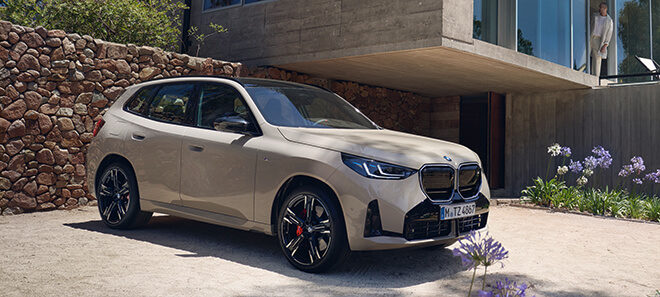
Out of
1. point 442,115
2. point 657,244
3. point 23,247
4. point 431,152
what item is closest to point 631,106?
point 442,115

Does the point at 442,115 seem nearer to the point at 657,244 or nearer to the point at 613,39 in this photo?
the point at 613,39

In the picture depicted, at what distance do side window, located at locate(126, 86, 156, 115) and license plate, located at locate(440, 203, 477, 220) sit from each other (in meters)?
3.65

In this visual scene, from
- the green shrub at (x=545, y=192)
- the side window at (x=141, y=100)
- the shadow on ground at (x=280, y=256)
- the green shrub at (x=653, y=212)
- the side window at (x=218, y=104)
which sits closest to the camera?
the shadow on ground at (x=280, y=256)

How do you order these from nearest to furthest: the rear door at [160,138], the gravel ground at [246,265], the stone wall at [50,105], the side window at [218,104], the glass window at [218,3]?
the gravel ground at [246,265], the side window at [218,104], the rear door at [160,138], the stone wall at [50,105], the glass window at [218,3]

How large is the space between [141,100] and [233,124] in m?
1.95

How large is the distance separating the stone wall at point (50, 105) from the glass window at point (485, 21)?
6.07 m

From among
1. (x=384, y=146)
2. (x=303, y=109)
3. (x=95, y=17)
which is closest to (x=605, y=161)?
(x=303, y=109)

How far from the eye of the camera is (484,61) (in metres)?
11.2

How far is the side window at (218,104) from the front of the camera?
574 centimetres

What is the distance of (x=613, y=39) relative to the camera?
1572 cm

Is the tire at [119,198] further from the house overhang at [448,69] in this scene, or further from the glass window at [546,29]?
the glass window at [546,29]

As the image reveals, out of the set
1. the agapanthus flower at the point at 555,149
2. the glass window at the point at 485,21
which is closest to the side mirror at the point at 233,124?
the glass window at the point at 485,21

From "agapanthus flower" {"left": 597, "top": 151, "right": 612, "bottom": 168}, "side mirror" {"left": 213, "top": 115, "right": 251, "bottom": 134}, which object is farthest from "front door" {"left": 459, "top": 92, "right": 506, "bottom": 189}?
"side mirror" {"left": 213, "top": 115, "right": 251, "bottom": 134}

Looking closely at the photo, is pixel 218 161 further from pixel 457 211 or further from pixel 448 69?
pixel 448 69
